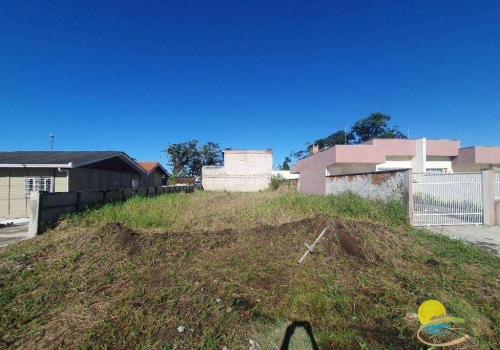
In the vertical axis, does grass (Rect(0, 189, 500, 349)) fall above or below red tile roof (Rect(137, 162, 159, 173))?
below

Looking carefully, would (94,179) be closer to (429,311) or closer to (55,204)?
(55,204)

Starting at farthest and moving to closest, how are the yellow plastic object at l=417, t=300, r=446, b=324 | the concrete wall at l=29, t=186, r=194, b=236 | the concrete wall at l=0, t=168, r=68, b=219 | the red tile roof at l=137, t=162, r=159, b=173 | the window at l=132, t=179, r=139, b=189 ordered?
the red tile roof at l=137, t=162, r=159, b=173
the window at l=132, t=179, r=139, b=189
the concrete wall at l=0, t=168, r=68, b=219
the concrete wall at l=29, t=186, r=194, b=236
the yellow plastic object at l=417, t=300, r=446, b=324

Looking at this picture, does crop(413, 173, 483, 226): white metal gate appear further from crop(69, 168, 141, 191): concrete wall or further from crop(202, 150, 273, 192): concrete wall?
crop(202, 150, 273, 192): concrete wall

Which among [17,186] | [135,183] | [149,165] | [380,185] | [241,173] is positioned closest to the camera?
[380,185]

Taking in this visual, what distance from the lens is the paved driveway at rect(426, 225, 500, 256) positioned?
5.62 meters

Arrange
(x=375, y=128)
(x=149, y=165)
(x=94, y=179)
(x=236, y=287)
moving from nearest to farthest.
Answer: (x=236, y=287)
(x=94, y=179)
(x=149, y=165)
(x=375, y=128)

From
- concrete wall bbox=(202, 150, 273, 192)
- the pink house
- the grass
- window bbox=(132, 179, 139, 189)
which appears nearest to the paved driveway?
the grass

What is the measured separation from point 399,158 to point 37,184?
982 inches

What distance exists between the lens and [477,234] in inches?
265

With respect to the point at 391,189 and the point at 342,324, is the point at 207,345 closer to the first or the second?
the point at 342,324

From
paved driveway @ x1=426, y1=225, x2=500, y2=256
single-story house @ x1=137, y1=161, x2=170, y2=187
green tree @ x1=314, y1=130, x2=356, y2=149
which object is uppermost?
green tree @ x1=314, y1=130, x2=356, y2=149

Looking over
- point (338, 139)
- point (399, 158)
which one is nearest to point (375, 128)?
point (338, 139)

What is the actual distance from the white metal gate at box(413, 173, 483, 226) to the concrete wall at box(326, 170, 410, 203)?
40 centimetres

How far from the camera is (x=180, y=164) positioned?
41.3m
